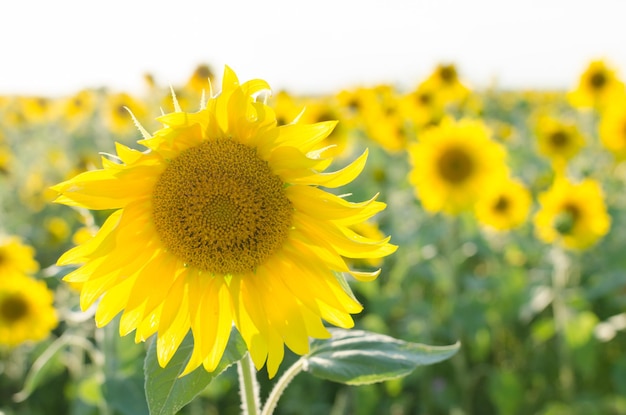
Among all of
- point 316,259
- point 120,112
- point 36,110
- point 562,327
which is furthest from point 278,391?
point 36,110

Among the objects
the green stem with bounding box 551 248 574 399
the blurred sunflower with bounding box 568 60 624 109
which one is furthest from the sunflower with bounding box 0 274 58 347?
the blurred sunflower with bounding box 568 60 624 109

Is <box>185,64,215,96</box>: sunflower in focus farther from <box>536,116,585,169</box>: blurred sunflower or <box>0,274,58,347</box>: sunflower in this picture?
<box>536,116,585,169</box>: blurred sunflower

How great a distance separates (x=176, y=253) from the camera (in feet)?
4.98

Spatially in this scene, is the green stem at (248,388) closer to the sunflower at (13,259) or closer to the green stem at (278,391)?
the green stem at (278,391)

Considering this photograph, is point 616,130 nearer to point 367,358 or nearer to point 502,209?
point 502,209

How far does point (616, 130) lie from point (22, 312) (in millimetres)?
5487

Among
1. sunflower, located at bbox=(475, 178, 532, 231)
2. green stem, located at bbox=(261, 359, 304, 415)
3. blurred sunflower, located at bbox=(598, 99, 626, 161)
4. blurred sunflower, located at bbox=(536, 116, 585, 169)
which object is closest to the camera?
green stem, located at bbox=(261, 359, 304, 415)

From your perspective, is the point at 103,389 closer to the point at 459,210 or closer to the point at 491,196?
the point at 459,210

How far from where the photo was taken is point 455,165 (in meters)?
4.82

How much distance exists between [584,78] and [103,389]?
6.54m

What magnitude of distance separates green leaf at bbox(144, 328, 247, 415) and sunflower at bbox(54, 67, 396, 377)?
0.02 metres

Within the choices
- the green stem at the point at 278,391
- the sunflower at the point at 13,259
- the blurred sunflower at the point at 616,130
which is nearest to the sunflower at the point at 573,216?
the blurred sunflower at the point at 616,130

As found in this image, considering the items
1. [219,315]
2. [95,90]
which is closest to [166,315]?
[219,315]

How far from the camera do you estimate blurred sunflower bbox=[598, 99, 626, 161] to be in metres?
6.18
